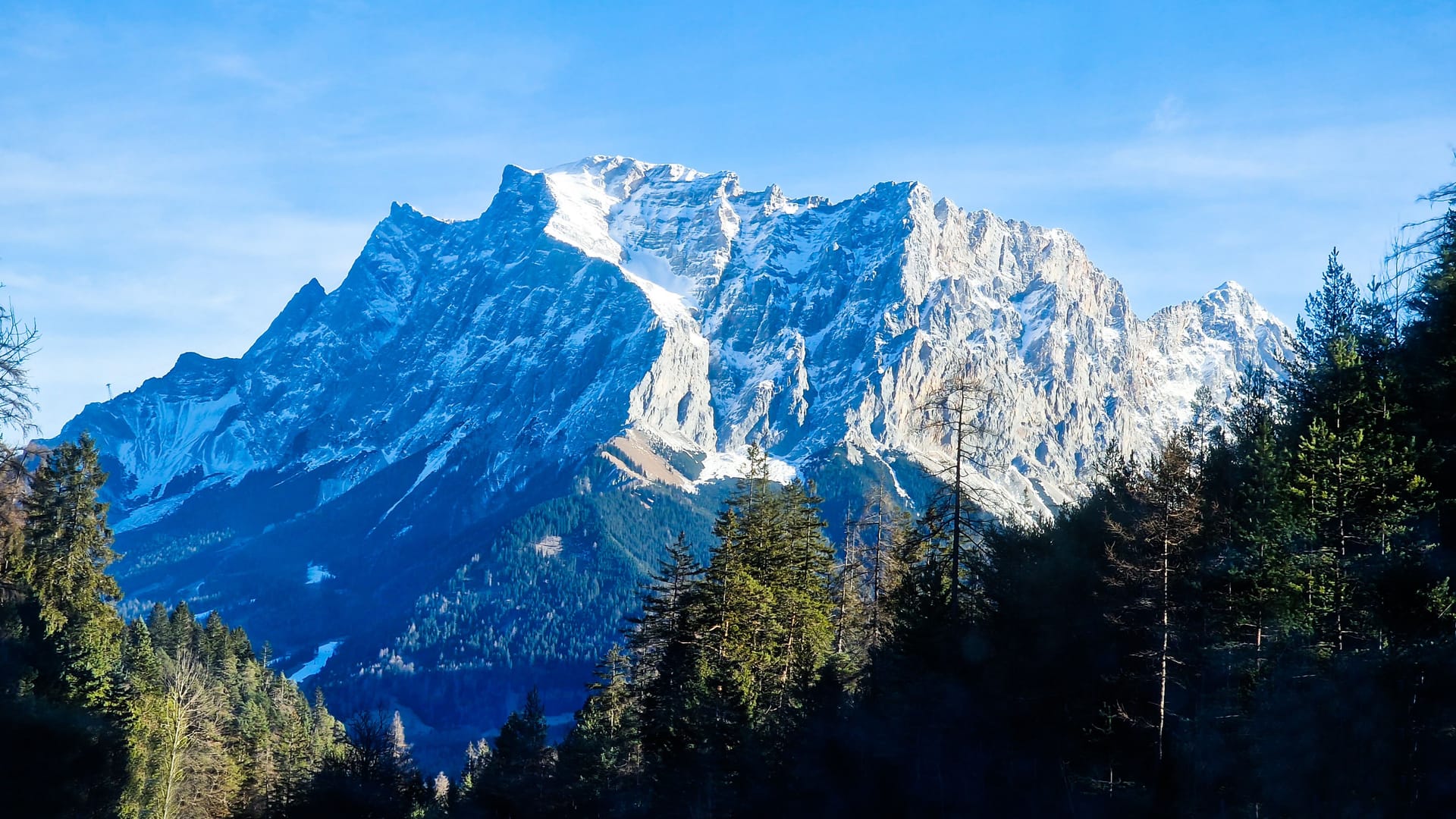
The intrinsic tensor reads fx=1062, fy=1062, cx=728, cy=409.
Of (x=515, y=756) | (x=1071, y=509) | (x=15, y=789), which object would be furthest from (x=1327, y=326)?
(x=15, y=789)

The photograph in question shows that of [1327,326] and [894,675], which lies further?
[894,675]

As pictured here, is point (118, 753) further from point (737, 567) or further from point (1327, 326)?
point (1327, 326)

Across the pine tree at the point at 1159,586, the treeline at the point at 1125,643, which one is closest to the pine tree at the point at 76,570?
the treeline at the point at 1125,643

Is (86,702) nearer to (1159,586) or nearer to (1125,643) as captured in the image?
(1125,643)

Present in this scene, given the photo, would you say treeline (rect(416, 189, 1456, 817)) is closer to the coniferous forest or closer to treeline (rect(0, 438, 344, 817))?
the coniferous forest

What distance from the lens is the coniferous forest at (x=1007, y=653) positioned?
2781 centimetres

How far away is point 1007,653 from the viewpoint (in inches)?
1561

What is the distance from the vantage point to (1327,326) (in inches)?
1453

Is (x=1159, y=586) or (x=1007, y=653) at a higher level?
(x=1159, y=586)

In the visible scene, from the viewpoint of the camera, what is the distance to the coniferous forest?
27812mm

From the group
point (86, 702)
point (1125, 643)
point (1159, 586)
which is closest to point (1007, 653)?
point (1125, 643)

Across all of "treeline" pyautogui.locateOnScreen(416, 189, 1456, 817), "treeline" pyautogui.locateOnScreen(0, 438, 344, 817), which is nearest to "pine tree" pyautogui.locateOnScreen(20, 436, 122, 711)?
"treeline" pyautogui.locateOnScreen(0, 438, 344, 817)

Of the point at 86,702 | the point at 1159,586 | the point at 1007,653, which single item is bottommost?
the point at 86,702

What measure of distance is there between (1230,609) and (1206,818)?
7.04 m
